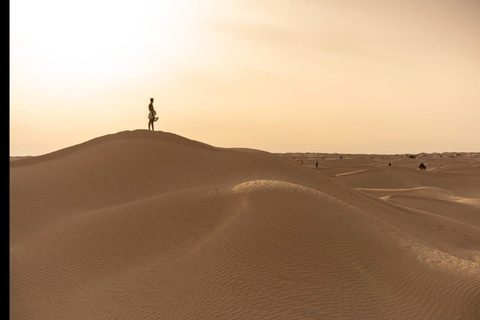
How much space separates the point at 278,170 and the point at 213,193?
963cm

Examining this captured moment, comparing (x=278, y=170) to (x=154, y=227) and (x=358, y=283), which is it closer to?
(x=154, y=227)

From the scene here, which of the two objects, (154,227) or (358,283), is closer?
(358,283)

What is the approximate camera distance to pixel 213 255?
13.0m

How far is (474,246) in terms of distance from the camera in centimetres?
2180

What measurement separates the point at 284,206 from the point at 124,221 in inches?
236

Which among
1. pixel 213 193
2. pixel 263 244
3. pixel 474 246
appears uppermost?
pixel 213 193

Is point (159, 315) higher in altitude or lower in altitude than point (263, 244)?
lower

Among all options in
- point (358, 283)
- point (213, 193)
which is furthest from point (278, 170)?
point (358, 283)

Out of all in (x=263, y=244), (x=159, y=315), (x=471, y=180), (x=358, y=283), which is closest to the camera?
(x=159, y=315)

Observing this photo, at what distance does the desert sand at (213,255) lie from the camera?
35.6 ft

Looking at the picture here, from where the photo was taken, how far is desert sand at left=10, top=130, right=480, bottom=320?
1085 centimetres
